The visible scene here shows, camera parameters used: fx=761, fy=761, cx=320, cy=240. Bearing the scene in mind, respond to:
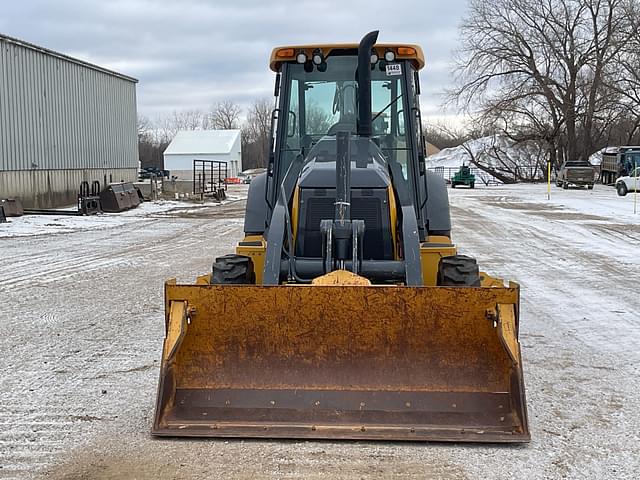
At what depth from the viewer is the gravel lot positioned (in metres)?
4.23

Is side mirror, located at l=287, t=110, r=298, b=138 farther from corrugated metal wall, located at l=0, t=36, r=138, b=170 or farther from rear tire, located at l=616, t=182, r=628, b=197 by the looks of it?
rear tire, located at l=616, t=182, r=628, b=197

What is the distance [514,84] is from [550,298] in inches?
1727

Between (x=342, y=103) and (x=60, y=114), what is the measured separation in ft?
78.1

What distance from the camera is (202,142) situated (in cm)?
8362

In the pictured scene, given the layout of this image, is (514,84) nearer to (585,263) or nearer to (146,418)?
(585,263)

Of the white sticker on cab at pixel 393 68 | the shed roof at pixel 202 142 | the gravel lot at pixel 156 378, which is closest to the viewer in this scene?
the gravel lot at pixel 156 378

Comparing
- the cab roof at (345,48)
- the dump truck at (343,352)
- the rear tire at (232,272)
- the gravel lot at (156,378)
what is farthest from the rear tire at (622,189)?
the rear tire at (232,272)

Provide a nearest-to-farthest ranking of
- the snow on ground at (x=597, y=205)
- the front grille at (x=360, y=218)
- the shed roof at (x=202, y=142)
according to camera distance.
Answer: the front grille at (x=360, y=218) → the snow on ground at (x=597, y=205) → the shed roof at (x=202, y=142)

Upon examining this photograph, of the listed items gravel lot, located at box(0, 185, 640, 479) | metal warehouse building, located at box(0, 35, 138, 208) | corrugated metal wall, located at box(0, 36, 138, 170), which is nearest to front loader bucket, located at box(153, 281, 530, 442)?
gravel lot, located at box(0, 185, 640, 479)

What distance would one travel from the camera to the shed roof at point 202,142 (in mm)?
81438

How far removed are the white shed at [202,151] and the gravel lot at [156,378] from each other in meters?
67.8

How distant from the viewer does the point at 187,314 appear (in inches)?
192

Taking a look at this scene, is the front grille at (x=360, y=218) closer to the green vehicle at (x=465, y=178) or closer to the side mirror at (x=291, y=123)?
the side mirror at (x=291, y=123)

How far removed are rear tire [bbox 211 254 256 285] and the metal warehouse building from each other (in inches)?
770
